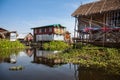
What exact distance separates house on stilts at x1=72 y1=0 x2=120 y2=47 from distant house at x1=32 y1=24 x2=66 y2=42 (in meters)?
25.7

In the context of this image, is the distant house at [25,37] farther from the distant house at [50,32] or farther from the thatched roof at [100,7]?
the thatched roof at [100,7]

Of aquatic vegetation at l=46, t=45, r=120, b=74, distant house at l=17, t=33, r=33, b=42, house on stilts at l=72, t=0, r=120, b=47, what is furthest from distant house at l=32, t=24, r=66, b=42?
aquatic vegetation at l=46, t=45, r=120, b=74

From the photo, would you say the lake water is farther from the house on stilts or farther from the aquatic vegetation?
the house on stilts

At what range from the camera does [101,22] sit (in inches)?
891

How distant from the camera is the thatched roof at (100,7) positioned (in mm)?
20384

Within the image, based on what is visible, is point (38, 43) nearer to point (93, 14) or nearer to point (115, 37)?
point (93, 14)

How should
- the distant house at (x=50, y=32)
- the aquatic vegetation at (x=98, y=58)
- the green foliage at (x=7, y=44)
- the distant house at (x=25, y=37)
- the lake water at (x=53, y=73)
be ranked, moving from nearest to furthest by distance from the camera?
1. the lake water at (x=53, y=73)
2. the aquatic vegetation at (x=98, y=58)
3. the green foliage at (x=7, y=44)
4. the distant house at (x=50, y=32)
5. the distant house at (x=25, y=37)

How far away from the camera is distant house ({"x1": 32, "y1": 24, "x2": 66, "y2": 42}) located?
51059 mm

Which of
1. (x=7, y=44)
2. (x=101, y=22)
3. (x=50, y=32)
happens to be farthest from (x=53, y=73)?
(x=50, y=32)

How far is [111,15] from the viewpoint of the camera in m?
21.5

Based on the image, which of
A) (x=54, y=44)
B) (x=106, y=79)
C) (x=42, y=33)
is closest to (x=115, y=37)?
(x=106, y=79)

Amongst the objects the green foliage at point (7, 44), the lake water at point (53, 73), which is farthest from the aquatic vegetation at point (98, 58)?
the green foliage at point (7, 44)

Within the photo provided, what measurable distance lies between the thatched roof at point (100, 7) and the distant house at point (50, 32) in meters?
25.8

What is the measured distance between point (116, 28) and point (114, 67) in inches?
293
